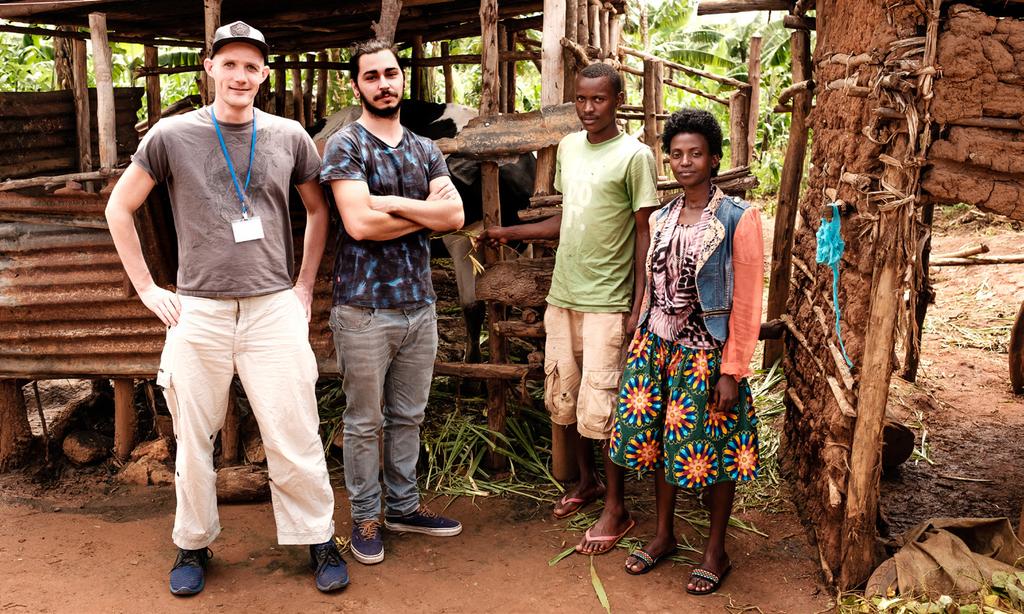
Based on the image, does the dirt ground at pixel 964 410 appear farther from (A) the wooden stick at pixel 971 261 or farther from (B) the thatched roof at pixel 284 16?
(B) the thatched roof at pixel 284 16

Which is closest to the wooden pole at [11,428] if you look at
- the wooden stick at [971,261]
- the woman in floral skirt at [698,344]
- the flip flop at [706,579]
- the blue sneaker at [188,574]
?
the blue sneaker at [188,574]

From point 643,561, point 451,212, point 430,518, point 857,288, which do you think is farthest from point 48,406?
point 857,288

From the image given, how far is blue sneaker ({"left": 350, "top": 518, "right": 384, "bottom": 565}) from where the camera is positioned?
12.1 ft

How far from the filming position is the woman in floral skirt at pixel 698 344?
10.6ft

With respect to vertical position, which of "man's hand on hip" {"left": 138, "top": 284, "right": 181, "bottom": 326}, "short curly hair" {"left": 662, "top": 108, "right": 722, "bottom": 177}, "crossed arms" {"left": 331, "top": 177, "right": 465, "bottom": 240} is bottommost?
"man's hand on hip" {"left": 138, "top": 284, "right": 181, "bottom": 326}

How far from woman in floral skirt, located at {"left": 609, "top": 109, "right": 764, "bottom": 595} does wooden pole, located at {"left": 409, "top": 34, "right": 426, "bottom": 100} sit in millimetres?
4692

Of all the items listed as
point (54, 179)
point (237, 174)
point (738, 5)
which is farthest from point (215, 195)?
point (738, 5)

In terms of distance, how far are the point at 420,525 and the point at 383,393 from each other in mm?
672

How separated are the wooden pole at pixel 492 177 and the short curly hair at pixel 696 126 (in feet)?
4.32

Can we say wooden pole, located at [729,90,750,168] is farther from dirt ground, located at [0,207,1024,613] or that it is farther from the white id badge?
the white id badge

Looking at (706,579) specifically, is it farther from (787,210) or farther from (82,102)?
(82,102)

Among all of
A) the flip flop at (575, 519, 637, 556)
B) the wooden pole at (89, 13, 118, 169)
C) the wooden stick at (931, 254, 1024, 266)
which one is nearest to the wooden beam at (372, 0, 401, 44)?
the wooden pole at (89, 13, 118, 169)

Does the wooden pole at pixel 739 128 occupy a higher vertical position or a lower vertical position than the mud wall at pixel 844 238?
higher

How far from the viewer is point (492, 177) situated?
445cm
